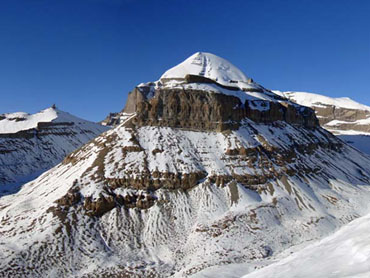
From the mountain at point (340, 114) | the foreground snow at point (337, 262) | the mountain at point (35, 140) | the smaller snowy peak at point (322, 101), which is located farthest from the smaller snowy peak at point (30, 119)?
the smaller snowy peak at point (322, 101)

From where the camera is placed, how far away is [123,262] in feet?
94.0

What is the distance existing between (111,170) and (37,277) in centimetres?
1675

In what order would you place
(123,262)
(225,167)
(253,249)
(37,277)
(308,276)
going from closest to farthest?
(308,276) < (37,277) < (123,262) < (253,249) < (225,167)

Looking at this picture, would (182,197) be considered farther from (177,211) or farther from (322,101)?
(322,101)

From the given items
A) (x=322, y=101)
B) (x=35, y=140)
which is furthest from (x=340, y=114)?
(x=35, y=140)

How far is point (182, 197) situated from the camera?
3853 centimetres

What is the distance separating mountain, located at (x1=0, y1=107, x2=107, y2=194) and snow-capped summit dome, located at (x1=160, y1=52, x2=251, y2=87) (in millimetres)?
43381

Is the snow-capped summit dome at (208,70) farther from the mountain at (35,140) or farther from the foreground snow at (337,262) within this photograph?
the foreground snow at (337,262)

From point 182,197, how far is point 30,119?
309 ft

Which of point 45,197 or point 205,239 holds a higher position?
point 45,197

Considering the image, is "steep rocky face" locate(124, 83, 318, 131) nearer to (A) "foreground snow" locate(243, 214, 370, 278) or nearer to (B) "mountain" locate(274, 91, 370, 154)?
(A) "foreground snow" locate(243, 214, 370, 278)

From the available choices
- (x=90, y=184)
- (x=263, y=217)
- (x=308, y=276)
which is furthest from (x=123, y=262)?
(x=308, y=276)

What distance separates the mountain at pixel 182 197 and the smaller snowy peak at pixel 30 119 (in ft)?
213

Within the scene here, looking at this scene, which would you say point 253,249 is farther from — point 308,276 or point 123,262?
point 308,276
